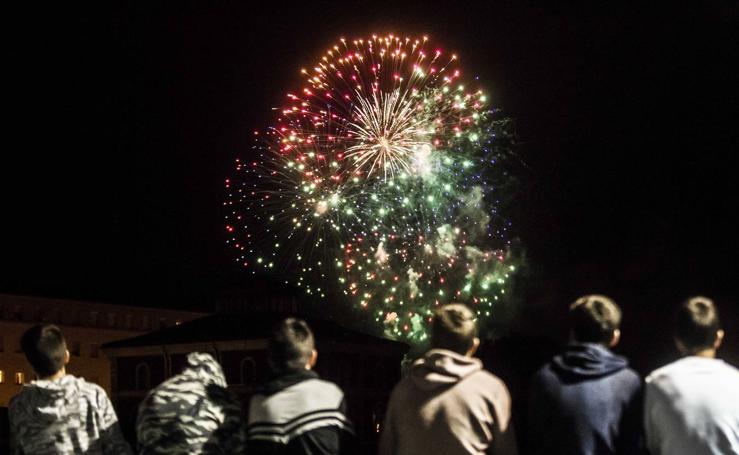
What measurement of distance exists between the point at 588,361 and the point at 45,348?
124 inches

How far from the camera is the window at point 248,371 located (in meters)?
48.4

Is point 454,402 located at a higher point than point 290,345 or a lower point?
lower

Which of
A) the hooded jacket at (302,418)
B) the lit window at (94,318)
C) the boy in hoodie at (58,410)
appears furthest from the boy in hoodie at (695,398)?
the lit window at (94,318)

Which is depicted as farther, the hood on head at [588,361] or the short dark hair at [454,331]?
the short dark hair at [454,331]

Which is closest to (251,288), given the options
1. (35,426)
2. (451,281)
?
(451,281)

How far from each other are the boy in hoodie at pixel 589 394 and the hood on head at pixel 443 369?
372mm

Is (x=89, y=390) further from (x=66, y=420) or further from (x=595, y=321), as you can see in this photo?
(x=595, y=321)

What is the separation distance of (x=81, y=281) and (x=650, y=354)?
52.0 metres

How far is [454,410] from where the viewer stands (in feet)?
18.0

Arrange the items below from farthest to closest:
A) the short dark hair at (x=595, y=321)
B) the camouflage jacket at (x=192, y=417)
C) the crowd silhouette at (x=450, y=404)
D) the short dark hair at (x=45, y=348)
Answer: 1. the short dark hair at (x=45, y=348)
2. the camouflage jacket at (x=192, y=417)
3. the short dark hair at (x=595, y=321)
4. the crowd silhouette at (x=450, y=404)

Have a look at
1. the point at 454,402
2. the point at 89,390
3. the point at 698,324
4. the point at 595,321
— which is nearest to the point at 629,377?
the point at 595,321

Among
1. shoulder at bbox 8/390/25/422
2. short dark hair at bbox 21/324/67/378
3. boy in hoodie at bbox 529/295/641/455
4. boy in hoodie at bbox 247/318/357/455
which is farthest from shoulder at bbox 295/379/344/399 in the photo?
shoulder at bbox 8/390/25/422

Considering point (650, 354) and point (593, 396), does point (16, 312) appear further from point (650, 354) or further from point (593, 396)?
point (593, 396)

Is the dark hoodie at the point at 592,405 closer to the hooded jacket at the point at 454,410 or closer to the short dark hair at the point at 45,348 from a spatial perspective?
the hooded jacket at the point at 454,410
